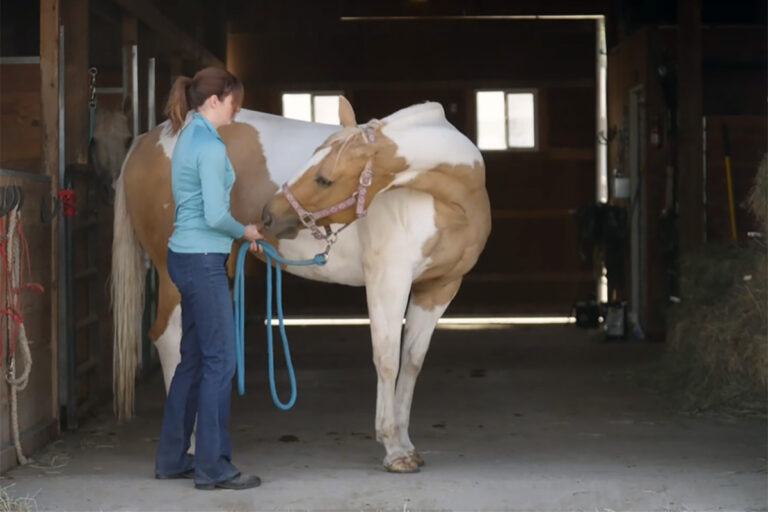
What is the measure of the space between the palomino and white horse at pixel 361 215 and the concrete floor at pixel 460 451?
29 cm

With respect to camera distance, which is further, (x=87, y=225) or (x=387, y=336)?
(x=87, y=225)

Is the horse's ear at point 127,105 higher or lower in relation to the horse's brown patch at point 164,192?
higher

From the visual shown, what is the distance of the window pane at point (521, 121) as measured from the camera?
1095 cm

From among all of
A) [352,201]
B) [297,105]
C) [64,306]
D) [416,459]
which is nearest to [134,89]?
[64,306]

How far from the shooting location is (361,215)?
396 centimetres

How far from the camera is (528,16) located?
33.7 feet

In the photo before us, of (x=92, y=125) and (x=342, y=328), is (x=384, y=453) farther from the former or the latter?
(x=342, y=328)

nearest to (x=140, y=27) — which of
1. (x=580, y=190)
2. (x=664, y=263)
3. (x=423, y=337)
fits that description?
(x=423, y=337)

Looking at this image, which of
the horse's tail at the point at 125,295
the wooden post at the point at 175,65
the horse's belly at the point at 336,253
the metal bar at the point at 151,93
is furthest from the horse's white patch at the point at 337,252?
the wooden post at the point at 175,65

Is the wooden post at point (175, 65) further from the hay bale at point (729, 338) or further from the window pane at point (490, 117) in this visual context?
the window pane at point (490, 117)

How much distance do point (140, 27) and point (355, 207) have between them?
10.8ft

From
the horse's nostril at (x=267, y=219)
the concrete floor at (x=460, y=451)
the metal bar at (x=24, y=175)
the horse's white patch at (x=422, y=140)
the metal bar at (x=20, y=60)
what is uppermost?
the metal bar at (x=20, y=60)

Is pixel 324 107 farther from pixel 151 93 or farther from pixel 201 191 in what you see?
pixel 201 191

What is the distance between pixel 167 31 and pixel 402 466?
385 cm
